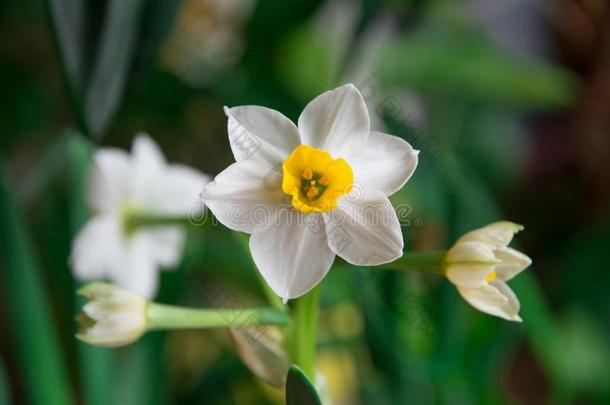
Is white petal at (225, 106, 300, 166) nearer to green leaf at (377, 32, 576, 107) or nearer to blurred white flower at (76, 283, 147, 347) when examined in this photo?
blurred white flower at (76, 283, 147, 347)

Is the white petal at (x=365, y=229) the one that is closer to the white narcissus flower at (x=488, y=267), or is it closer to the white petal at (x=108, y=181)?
the white narcissus flower at (x=488, y=267)

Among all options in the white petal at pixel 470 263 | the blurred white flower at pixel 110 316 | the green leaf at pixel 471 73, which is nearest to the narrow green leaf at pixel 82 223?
the blurred white flower at pixel 110 316

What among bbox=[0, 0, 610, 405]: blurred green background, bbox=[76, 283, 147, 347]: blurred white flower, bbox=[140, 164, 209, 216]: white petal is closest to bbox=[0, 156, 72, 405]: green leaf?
bbox=[0, 0, 610, 405]: blurred green background

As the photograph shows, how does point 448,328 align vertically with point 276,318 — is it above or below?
below

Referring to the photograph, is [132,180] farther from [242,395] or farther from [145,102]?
[242,395]

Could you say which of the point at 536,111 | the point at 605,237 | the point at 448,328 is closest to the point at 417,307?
the point at 448,328

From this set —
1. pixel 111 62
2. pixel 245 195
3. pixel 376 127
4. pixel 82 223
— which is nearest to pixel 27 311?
pixel 82 223

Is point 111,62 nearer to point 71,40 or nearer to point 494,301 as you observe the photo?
point 71,40
